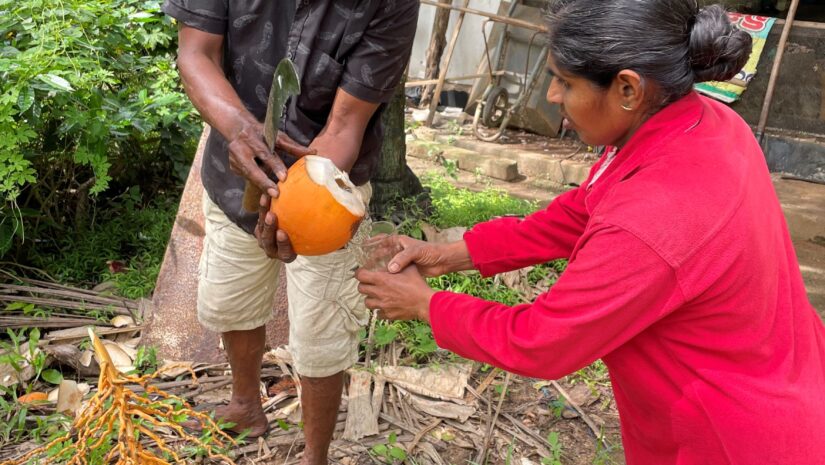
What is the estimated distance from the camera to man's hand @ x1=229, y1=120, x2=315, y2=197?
6.52 ft

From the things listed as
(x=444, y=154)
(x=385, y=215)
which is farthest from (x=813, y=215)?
(x=385, y=215)

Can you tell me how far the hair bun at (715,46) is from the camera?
1.57 m

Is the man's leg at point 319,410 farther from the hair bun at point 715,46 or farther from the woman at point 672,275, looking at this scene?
the hair bun at point 715,46

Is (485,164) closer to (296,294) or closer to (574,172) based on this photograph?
(574,172)

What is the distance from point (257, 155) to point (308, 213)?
9.5 inches

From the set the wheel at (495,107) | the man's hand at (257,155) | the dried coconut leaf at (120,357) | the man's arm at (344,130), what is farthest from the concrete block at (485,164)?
the man's hand at (257,155)

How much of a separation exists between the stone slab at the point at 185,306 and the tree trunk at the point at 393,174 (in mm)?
1152

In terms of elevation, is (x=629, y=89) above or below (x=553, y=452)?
above

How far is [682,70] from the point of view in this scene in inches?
63.4

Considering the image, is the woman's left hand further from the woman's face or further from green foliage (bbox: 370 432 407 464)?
green foliage (bbox: 370 432 407 464)

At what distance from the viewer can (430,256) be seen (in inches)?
84.7

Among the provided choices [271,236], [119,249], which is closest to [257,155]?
[271,236]

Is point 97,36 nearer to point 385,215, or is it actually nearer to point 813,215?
point 385,215

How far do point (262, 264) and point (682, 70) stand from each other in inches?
58.8
